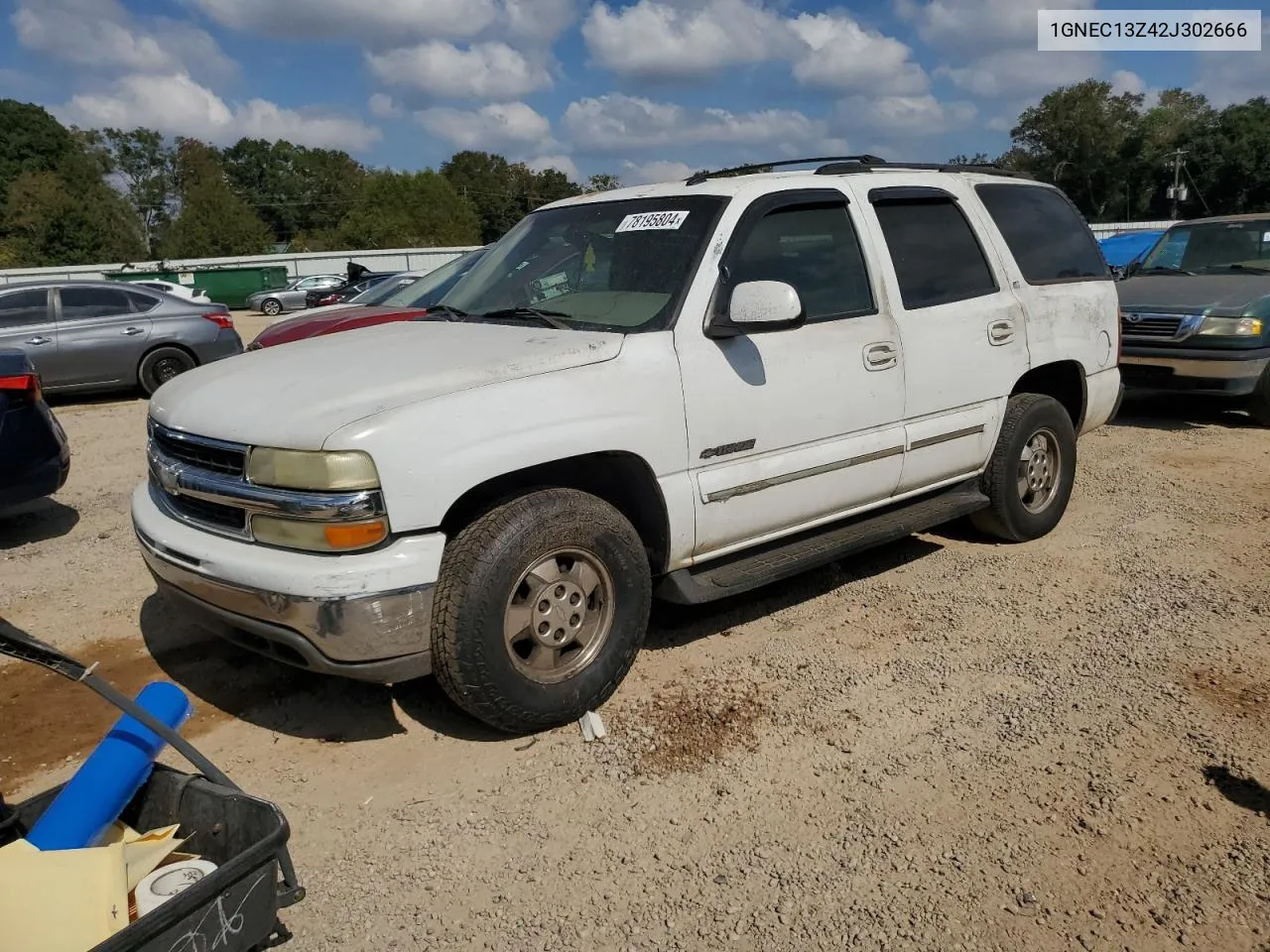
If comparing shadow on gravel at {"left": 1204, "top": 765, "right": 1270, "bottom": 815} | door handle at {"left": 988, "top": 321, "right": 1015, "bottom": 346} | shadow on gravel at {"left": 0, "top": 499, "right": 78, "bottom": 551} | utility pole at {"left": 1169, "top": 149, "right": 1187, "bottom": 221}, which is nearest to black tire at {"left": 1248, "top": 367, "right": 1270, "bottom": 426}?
door handle at {"left": 988, "top": 321, "right": 1015, "bottom": 346}

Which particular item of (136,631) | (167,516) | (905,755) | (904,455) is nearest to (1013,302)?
(904,455)

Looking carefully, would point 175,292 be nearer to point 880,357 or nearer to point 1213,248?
point 880,357

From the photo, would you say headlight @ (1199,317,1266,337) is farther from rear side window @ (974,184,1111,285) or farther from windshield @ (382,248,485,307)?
windshield @ (382,248,485,307)

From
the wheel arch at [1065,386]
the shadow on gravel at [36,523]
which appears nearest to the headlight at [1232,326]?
the wheel arch at [1065,386]

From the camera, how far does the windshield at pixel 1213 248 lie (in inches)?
365

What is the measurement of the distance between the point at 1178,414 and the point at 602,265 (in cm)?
730

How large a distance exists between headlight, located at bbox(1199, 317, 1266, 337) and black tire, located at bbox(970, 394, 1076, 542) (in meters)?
3.69

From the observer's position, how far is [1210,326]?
8242 millimetres

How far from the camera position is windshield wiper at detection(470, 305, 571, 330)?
3896 millimetres

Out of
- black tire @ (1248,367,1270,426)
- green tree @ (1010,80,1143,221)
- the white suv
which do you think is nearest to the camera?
the white suv

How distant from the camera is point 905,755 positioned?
11.0ft

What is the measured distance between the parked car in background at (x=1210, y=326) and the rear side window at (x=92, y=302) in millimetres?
11059

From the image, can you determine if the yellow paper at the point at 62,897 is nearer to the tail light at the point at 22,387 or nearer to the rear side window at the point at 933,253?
the rear side window at the point at 933,253

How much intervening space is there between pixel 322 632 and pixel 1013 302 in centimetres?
379
